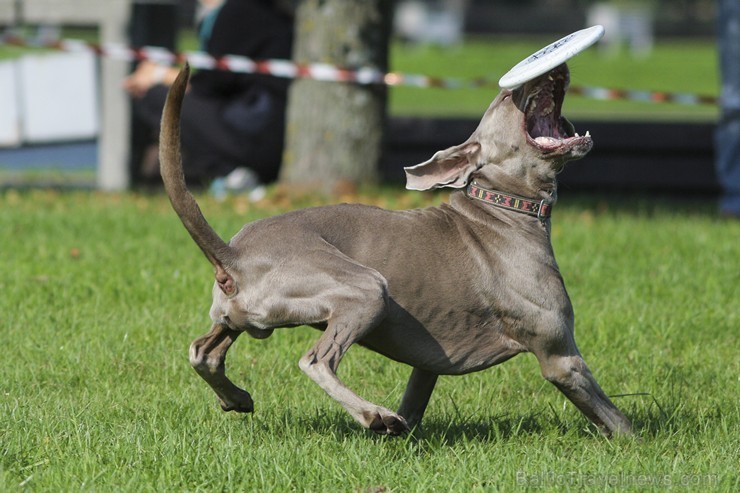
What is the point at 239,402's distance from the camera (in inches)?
163

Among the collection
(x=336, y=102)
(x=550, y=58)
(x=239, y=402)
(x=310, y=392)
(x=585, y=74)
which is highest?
(x=550, y=58)

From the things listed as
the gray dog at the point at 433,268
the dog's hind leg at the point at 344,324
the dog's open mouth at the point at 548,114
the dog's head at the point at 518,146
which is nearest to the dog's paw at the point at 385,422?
the dog's hind leg at the point at 344,324

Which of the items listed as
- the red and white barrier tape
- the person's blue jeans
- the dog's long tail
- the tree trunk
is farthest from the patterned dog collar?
the person's blue jeans

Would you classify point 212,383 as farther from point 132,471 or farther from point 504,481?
point 504,481

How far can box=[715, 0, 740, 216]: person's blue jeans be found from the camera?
9.30 meters

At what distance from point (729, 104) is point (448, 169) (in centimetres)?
605

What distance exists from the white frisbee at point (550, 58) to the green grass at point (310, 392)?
1270 millimetres

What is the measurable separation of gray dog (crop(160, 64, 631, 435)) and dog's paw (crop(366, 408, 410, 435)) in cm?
17

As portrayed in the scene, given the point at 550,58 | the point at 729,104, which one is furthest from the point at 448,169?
the point at 729,104

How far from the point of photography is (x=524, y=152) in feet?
13.2

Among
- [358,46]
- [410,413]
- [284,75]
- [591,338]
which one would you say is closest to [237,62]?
[284,75]

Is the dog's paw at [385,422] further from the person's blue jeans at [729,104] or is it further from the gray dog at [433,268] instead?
the person's blue jeans at [729,104]

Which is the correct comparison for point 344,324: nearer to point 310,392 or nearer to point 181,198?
point 181,198

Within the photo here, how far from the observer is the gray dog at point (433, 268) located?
3715 mm
